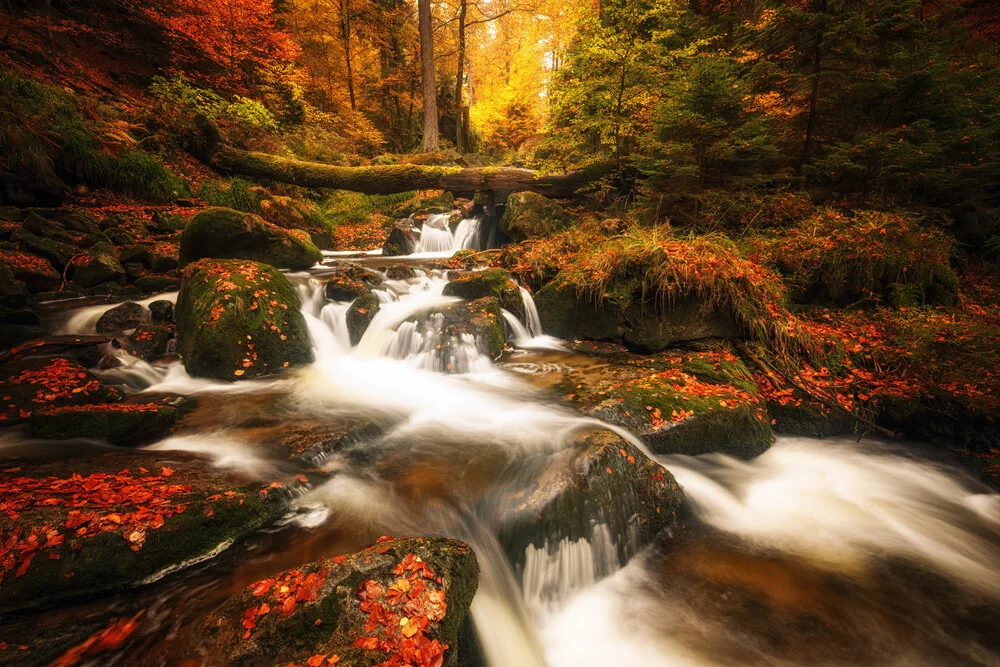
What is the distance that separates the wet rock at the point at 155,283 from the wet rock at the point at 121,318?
1.13 metres

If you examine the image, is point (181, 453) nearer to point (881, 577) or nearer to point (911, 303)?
point (881, 577)

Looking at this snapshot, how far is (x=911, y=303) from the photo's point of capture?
19.4 feet

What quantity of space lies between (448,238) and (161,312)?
8.10 metres

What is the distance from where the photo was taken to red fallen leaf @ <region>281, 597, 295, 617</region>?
1.96 metres

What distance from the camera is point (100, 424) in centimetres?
392

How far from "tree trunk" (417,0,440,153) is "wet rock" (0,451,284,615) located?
16084mm

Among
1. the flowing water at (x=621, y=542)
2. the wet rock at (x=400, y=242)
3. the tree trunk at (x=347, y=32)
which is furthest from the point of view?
the tree trunk at (x=347, y=32)

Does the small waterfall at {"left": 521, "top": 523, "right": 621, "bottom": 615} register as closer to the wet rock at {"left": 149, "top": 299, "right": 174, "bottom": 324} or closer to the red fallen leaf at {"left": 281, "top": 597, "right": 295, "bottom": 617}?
the red fallen leaf at {"left": 281, "top": 597, "right": 295, "bottom": 617}

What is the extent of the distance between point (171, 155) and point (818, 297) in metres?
15.4

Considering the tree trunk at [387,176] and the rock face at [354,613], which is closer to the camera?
the rock face at [354,613]

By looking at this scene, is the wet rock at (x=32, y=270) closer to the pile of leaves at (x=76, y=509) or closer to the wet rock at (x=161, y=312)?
the wet rock at (x=161, y=312)

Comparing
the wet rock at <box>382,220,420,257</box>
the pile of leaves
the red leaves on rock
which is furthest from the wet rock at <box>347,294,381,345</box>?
the red leaves on rock

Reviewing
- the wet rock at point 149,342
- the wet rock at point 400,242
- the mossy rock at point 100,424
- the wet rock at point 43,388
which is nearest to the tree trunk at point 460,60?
the wet rock at point 400,242

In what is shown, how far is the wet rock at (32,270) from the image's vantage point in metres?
6.28
